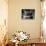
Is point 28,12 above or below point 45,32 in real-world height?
above

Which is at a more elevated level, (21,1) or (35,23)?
(21,1)

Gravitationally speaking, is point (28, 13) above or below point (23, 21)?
above

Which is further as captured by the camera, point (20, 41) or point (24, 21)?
point (24, 21)

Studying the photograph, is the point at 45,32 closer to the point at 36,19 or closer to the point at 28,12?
the point at 36,19

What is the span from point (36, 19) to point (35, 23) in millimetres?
→ 119

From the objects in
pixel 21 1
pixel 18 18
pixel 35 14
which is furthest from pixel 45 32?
pixel 21 1

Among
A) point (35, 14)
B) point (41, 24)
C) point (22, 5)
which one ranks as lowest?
point (41, 24)

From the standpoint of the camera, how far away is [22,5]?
401cm

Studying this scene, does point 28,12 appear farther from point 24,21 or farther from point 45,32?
point 45,32

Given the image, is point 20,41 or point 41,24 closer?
point 20,41

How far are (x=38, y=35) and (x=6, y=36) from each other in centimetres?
91

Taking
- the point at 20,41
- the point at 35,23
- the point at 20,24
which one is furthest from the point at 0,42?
the point at 35,23

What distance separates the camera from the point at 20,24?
402 centimetres

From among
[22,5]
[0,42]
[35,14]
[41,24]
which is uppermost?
[22,5]
